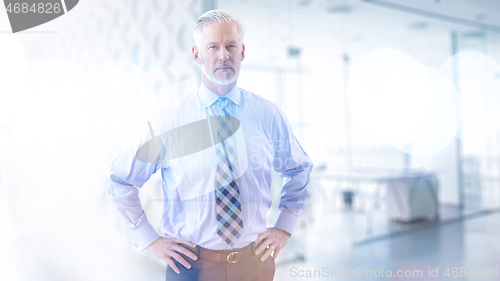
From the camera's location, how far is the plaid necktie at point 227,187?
1.53 metres

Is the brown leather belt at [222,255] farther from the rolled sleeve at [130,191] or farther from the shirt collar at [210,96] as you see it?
the shirt collar at [210,96]

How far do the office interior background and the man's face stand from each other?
1.24 ft

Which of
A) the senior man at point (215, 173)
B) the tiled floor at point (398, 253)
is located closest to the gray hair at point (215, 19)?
the senior man at point (215, 173)

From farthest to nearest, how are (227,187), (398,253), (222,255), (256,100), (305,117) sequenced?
(398,253) → (305,117) → (256,100) → (227,187) → (222,255)

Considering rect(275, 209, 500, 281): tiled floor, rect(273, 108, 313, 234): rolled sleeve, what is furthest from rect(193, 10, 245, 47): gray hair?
rect(275, 209, 500, 281): tiled floor

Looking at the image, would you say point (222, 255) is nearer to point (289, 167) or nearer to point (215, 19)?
point (289, 167)

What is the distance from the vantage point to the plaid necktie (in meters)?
1.53

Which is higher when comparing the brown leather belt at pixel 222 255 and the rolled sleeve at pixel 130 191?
the rolled sleeve at pixel 130 191

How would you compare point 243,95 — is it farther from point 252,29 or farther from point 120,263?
point 120,263

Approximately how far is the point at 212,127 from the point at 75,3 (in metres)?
1.37

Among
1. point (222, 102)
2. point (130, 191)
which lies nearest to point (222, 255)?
point (130, 191)

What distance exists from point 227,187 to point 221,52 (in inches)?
23.5

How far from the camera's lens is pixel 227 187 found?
1595 mm

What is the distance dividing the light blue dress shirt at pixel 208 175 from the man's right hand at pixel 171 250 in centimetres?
3
